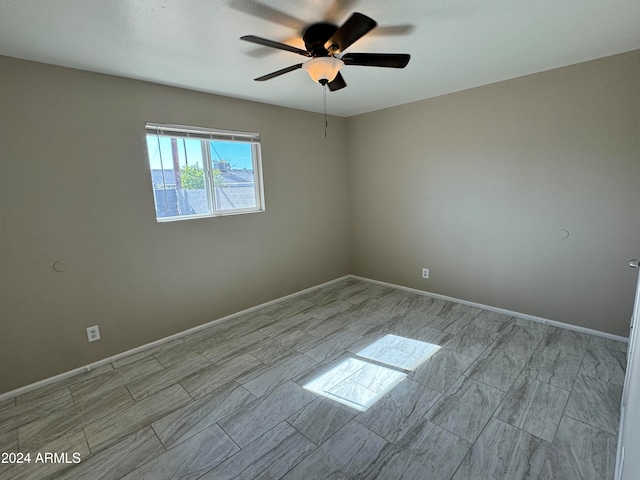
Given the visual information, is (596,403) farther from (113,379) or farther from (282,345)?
(113,379)

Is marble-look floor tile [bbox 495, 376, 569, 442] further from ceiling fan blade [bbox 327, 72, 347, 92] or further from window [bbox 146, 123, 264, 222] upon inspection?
window [bbox 146, 123, 264, 222]

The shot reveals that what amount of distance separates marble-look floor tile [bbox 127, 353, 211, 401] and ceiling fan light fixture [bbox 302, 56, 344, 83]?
2313 mm

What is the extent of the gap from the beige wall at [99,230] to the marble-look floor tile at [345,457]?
1943 mm

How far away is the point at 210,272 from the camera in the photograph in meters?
3.19

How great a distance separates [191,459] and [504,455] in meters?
1.65

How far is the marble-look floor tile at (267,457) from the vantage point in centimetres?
155

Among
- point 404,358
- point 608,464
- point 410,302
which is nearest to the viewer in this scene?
point 608,464

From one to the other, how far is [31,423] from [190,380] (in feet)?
3.07

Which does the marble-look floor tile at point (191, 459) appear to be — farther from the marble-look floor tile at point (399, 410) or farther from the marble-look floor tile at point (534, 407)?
the marble-look floor tile at point (534, 407)

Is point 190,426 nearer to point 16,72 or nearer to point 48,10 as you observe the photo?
point 48,10

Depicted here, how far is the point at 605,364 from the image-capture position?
233 cm

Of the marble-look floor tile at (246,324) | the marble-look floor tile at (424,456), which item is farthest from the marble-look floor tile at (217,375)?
the marble-look floor tile at (424,456)

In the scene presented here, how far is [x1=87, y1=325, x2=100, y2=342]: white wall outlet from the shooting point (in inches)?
98.3

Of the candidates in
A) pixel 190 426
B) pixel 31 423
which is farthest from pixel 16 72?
pixel 190 426
